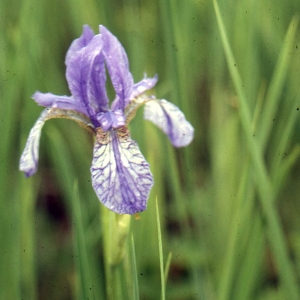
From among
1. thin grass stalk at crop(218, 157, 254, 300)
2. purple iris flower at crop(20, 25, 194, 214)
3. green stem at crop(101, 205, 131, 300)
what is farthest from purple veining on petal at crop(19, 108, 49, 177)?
thin grass stalk at crop(218, 157, 254, 300)

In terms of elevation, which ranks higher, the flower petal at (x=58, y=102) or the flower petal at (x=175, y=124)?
the flower petal at (x=58, y=102)

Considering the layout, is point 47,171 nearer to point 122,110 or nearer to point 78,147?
point 78,147

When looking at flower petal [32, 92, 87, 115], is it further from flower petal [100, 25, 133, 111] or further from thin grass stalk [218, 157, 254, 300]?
thin grass stalk [218, 157, 254, 300]

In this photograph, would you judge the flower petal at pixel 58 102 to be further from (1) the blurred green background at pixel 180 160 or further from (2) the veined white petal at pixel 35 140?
(1) the blurred green background at pixel 180 160

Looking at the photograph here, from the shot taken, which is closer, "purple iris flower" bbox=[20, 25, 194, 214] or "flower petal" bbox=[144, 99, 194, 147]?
"purple iris flower" bbox=[20, 25, 194, 214]

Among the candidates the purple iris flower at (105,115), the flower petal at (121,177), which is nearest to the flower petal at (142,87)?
the purple iris flower at (105,115)

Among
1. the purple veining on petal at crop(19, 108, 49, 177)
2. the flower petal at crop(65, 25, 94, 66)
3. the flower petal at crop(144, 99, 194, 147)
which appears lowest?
the purple veining on petal at crop(19, 108, 49, 177)


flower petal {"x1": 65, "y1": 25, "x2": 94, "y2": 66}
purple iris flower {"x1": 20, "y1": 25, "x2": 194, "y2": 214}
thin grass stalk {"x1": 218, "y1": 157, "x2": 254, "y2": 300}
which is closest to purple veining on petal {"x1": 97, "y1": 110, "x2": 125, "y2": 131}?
purple iris flower {"x1": 20, "y1": 25, "x2": 194, "y2": 214}

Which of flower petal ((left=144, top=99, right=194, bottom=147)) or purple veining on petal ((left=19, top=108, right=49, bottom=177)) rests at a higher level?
flower petal ((left=144, top=99, right=194, bottom=147))
